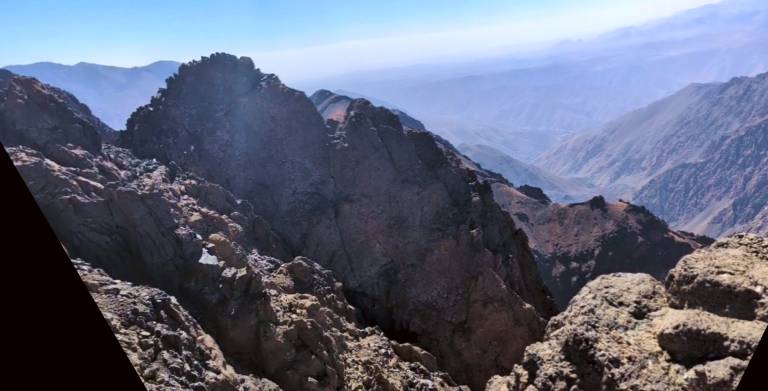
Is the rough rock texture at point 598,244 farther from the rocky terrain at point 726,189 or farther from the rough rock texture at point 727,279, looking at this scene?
the rocky terrain at point 726,189

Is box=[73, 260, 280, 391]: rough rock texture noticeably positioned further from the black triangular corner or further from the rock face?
the black triangular corner

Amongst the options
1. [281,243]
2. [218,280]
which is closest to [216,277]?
[218,280]

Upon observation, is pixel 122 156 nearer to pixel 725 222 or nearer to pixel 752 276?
pixel 752 276

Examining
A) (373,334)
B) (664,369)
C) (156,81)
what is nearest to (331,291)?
(373,334)

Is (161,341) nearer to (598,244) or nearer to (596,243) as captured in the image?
(598,244)

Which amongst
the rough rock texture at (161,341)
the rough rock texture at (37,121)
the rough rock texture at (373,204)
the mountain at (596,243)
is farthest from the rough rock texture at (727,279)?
the mountain at (596,243)

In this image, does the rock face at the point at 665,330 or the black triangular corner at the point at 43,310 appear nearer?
the black triangular corner at the point at 43,310
